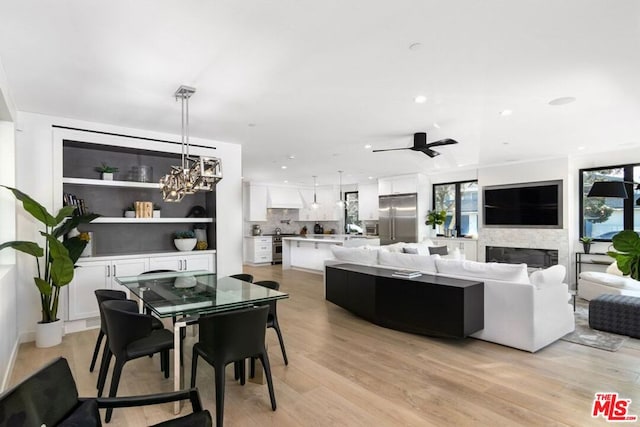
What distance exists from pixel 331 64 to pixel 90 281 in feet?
13.0

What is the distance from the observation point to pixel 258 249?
10.6 meters

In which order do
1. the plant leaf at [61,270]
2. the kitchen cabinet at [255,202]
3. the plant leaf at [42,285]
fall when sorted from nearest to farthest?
the plant leaf at [61,270] < the plant leaf at [42,285] < the kitchen cabinet at [255,202]

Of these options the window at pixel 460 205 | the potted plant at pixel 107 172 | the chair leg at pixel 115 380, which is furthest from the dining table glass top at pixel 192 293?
the window at pixel 460 205

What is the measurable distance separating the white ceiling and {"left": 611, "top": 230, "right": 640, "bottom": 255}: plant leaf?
4.90 feet

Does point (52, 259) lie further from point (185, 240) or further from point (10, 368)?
point (185, 240)

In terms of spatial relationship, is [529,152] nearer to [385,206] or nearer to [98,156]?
[385,206]

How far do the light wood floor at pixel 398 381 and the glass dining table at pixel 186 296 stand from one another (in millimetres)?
559

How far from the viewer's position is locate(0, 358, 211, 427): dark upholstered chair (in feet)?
4.26

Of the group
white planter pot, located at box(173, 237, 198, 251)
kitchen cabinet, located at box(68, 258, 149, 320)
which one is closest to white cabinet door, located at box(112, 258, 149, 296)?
kitchen cabinet, located at box(68, 258, 149, 320)

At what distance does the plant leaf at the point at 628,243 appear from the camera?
1.43 m

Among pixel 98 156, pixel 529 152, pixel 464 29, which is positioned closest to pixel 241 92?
pixel 464 29

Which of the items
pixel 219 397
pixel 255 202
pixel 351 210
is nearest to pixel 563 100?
pixel 219 397

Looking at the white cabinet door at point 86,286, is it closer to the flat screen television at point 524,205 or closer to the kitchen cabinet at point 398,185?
the kitchen cabinet at point 398,185

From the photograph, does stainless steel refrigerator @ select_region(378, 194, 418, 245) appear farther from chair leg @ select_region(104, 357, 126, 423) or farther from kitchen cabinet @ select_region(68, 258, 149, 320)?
chair leg @ select_region(104, 357, 126, 423)
